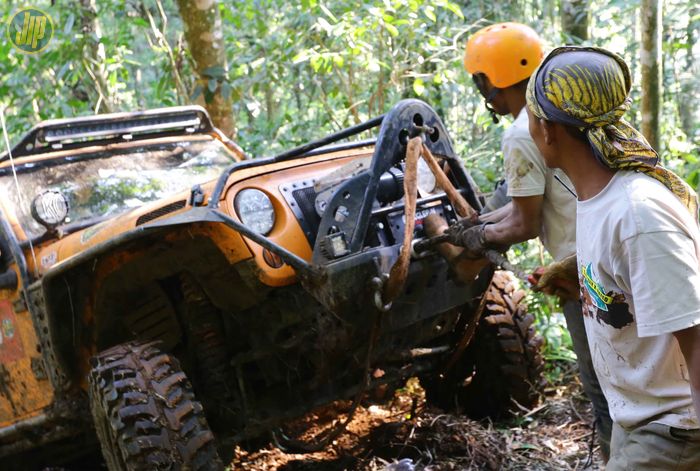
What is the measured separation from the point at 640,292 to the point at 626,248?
0.37 feet

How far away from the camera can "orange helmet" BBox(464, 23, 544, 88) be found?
11.8 ft

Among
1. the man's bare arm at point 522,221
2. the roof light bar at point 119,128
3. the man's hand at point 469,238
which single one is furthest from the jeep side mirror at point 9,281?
the man's bare arm at point 522,221

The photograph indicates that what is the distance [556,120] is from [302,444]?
275cm

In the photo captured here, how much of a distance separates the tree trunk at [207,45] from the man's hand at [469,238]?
3.81 metres

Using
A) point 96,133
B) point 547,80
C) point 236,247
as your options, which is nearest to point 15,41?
point 96,133

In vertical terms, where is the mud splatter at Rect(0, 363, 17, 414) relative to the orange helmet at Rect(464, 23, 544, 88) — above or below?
below

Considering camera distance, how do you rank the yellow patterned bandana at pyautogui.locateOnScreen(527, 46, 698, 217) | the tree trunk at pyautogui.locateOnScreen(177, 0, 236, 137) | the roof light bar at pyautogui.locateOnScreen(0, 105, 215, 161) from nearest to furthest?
the yellow patterned bandana at pyautogui.locateOnScreen(527, 46, 698, 217) → the roof light bar at pyautogui.locateOnScreen(0, 105, 215, 161) → the tree trunk at pyautogui.locateOnScreen(177, 0, 236, 137)

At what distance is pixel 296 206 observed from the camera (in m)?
3.75

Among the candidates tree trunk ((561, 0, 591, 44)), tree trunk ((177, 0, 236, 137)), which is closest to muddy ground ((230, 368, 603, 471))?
tree trunk ((177, 0, 236, 137))

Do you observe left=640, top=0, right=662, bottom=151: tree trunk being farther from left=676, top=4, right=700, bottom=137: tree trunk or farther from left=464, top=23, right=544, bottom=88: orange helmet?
left=676, top=4, right=700, bottom=137: tree trunk

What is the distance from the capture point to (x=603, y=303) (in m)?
2.09

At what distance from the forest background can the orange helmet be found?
2.59m

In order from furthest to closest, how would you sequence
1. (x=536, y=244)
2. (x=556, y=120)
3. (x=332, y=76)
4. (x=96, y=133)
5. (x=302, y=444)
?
(x=332, y=76)
(x=536, y=244)
(x=96, y=133)
(x=302, y=444)
(x=556, y=120)

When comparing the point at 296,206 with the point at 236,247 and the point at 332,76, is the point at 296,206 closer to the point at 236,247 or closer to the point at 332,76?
the point at 236,247
